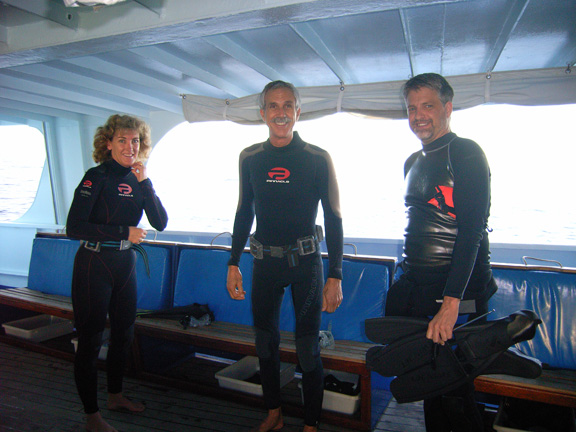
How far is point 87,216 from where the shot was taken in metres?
2.14

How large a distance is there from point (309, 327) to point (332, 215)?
1.89ft

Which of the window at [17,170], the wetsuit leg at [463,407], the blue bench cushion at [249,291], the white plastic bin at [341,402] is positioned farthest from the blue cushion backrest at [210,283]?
the window at [17,170]

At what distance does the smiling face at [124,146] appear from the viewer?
226cm

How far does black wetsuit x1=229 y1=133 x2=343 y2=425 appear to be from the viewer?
202cm

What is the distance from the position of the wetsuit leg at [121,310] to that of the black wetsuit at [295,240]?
764 millimetres

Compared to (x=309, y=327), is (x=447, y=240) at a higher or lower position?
higher

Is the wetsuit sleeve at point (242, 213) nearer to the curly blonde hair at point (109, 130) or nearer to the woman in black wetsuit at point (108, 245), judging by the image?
the woman in black wetsuit at point (108, 245)

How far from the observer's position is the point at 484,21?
2.49 metres

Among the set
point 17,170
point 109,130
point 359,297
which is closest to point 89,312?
point 109,130

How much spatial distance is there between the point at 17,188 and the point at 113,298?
701 centimetres

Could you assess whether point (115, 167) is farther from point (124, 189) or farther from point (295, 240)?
point (295, 240)

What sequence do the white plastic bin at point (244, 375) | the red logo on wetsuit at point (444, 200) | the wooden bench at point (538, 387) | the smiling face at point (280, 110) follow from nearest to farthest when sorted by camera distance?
the red logo on wetsuit at point (444, 200)
the wooden bench at point (538, 387)
the smiling face at point (280, 110)
the white plastic bin at point (244, 375)

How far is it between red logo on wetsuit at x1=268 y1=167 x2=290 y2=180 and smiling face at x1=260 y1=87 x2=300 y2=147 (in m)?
0.17

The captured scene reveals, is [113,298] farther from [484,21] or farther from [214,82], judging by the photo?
[484,21]
